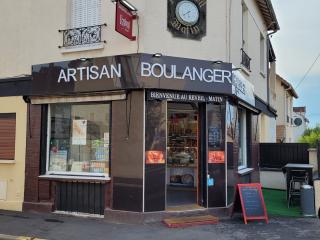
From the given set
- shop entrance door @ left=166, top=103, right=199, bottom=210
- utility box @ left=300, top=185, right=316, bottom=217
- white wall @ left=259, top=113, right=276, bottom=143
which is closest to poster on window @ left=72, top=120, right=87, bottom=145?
shop entrance door @ left=166, top=103, right=199, bottom=210

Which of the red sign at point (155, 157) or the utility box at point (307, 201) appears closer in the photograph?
the red sign at point (155, 157)

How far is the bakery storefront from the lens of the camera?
9.25m

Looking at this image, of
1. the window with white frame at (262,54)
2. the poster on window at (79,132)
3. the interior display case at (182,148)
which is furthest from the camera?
the window with white frame at (262,54)

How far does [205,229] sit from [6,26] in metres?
7.50

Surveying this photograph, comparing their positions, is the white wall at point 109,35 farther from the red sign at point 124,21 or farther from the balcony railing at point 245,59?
the balcony railing at point 245,59

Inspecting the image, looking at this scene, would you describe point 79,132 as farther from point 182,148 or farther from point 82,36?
point 182,148

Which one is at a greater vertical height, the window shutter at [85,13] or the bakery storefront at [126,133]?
the window shutter at [85,13]

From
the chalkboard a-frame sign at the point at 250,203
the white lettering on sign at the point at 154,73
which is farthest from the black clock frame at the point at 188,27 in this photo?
the chalkboard a-frame sign at the point at 250,203

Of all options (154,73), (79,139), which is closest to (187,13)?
(154,73)

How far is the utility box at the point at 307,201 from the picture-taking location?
10414 mm

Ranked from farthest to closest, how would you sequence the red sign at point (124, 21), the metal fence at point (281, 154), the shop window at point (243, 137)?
the metal fence at point (281, 154)
the shop window at point (243, 137)
the red sign at point (124, 21)

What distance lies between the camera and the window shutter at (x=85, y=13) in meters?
10.1

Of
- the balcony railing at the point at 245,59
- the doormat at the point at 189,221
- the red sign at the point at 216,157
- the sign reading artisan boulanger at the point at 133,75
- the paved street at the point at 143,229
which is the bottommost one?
the paved street at the point at 143,229

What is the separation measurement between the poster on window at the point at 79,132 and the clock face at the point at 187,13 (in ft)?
11.2
